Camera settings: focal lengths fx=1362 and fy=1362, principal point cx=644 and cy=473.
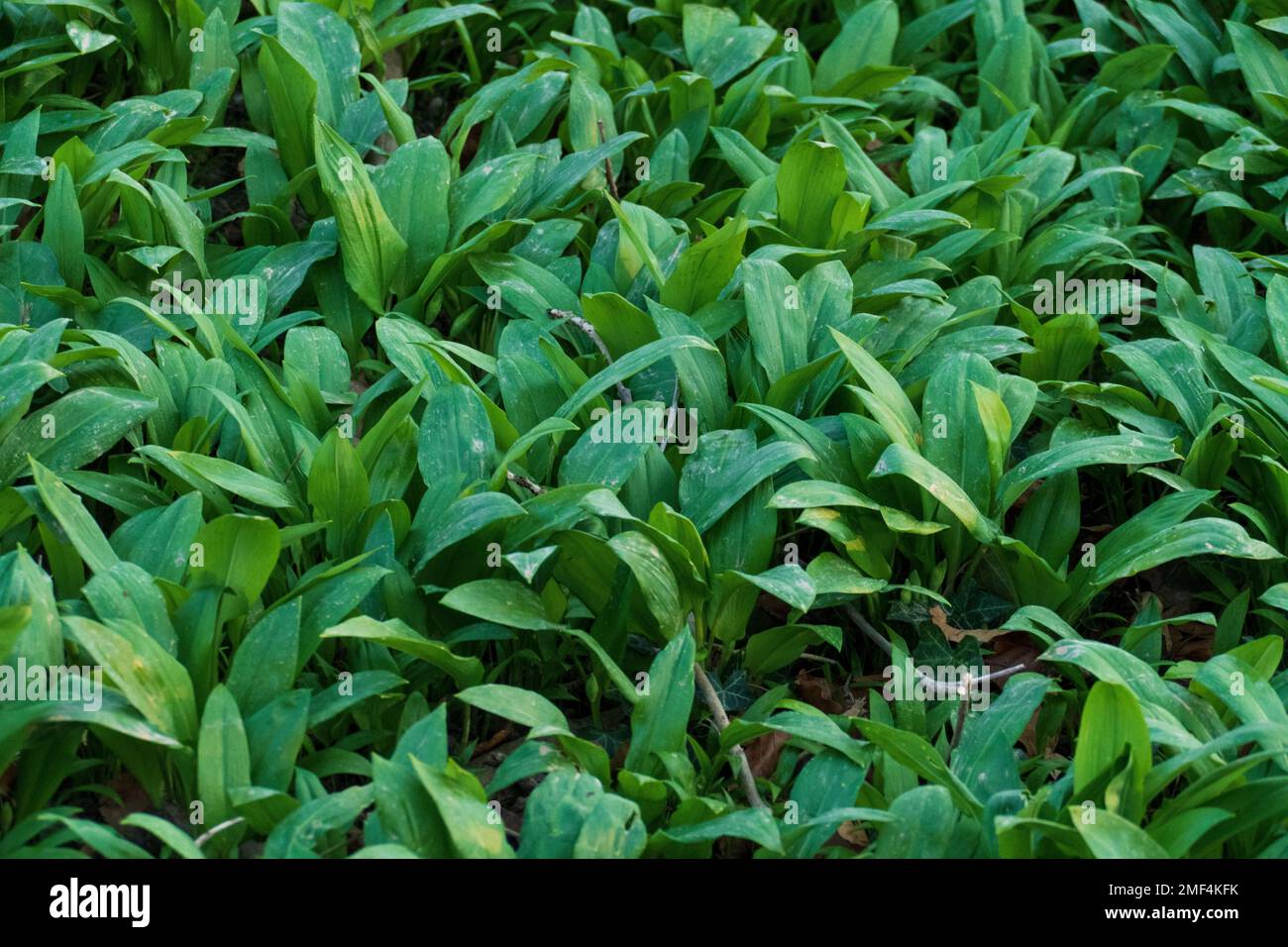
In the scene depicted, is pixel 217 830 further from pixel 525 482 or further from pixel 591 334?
pixel 591 334

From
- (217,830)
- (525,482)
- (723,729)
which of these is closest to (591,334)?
(525,482)

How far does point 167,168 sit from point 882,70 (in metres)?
2.02

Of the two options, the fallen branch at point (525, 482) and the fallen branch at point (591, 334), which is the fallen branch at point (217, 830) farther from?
the fallen branch at point (591, 334)

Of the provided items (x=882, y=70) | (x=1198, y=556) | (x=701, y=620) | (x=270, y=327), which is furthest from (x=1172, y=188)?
(x=270, y=327)

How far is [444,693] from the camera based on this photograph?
2402 millimetres

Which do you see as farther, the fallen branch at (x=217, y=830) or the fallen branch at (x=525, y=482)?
the fallen branch at (x=525, y=482)

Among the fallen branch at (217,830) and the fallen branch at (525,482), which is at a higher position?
the fallen branch at (525,482)

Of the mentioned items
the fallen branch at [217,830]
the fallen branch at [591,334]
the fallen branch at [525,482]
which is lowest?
the fallen branch at [217,830]

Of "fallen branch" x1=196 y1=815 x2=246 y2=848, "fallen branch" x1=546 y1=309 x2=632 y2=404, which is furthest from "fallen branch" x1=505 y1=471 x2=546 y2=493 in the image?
"fallen branch" x1=196 y1=815 x2=246 y2=848

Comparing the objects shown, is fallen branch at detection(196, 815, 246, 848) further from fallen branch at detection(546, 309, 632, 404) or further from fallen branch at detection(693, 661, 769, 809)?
fallen branch at detection(546, 309, 632, 404)

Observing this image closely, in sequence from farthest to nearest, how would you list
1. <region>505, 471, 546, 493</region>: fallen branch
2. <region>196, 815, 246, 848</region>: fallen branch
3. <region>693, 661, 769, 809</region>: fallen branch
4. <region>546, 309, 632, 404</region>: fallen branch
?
<region>546, 309, 632, 404</region>: fallen branch → <region>505, 471, 546, 493</region>: fallen branch → <region>693, 661, 769, 809</region>: fallen branch → <region>196, 815, 246, 848</region>: fallen branch

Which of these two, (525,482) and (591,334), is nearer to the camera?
(525,482)

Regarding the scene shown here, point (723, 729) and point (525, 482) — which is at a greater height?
point (525, 482)

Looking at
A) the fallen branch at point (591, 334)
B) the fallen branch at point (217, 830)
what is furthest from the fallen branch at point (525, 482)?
the fallen branch at point (217, 830)
